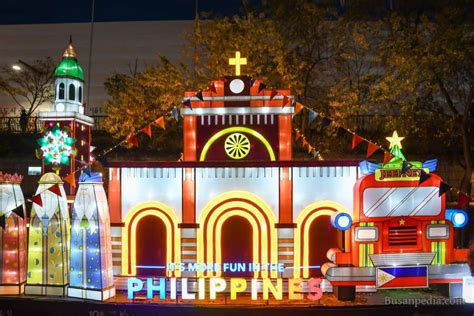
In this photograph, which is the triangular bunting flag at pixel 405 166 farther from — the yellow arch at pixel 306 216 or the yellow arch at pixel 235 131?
the yellow arch at pixel 235 131

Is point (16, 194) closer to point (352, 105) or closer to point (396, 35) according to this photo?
point (352, 105)

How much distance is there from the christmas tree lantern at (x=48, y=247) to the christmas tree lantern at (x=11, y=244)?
19.0 inches

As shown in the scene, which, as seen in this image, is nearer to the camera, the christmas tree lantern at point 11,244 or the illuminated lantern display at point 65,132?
the christmas tree lantern at point 11,244

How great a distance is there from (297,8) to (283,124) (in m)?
8.94

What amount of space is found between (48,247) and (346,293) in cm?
724

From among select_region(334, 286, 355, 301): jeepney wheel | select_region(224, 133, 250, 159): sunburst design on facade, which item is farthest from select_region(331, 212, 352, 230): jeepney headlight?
select_region(224, 133, 250, 159): sunburst design on facade

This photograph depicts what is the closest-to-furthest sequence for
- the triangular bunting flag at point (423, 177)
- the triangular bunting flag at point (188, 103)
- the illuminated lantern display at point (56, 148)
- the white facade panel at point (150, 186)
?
1. the triangular bunting flag at point (423, 177)
2. the white facade panel at point (150, 186)
3. the illuminated lantern display at point (56, 148)
4. the triangular bunting flag at point (188, 103)

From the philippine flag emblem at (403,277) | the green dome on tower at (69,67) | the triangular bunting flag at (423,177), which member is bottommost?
the philippine flag emblem at (403,277)

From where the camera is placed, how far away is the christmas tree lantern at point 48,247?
13.4 meters

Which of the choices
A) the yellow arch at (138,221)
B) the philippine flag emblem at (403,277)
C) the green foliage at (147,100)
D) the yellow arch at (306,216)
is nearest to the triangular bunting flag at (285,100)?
the yellow arch at (306,216)

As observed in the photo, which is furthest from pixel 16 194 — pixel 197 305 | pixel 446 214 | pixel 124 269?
pixel 446 214

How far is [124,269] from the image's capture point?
14195 millimetres

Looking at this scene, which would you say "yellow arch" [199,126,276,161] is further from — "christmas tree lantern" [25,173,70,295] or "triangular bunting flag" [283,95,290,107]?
"christmas tree lantern" [25,173,70,295]

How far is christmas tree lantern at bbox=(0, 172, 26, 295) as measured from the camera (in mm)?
13703
